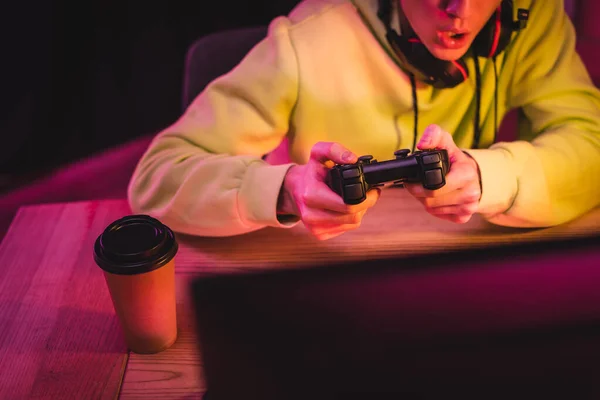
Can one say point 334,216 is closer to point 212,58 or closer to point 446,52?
point 446,52

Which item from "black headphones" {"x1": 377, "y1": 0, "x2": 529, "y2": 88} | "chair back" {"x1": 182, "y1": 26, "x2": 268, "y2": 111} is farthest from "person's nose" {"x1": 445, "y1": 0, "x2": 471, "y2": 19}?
"chair back" {"x1": 182, "y1": 26, "x2": 268, "y2": 111}

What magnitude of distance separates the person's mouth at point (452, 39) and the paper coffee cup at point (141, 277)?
61cm

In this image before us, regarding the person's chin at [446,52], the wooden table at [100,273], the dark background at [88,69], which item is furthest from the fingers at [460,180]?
the dark background at [88,69]

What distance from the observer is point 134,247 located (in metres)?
0.72

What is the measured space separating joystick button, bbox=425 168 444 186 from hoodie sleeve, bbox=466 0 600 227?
0.30 metres

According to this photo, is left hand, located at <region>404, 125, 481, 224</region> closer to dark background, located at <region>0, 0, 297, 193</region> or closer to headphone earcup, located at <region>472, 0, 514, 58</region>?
headphone earcup, located at <region>472, 0, 514, 58</region>

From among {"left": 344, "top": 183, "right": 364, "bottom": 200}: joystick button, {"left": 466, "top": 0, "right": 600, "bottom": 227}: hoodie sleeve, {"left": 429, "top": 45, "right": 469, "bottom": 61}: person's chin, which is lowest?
{"left": 466, "top": 0, "right": 600, "bottom": 227}: hoodie sleeve

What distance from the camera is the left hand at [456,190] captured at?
93 centimetres

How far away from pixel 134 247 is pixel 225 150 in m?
0.43

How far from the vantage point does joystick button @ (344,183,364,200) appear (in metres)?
0.73

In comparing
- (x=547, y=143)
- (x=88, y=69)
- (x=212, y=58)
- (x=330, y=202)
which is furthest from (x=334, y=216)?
(x=88, y=69)

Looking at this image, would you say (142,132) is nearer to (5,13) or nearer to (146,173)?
(5,13)

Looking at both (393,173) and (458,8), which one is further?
(458,8)

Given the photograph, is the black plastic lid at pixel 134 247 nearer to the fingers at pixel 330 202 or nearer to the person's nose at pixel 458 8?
the fingers at pixel 330 202
